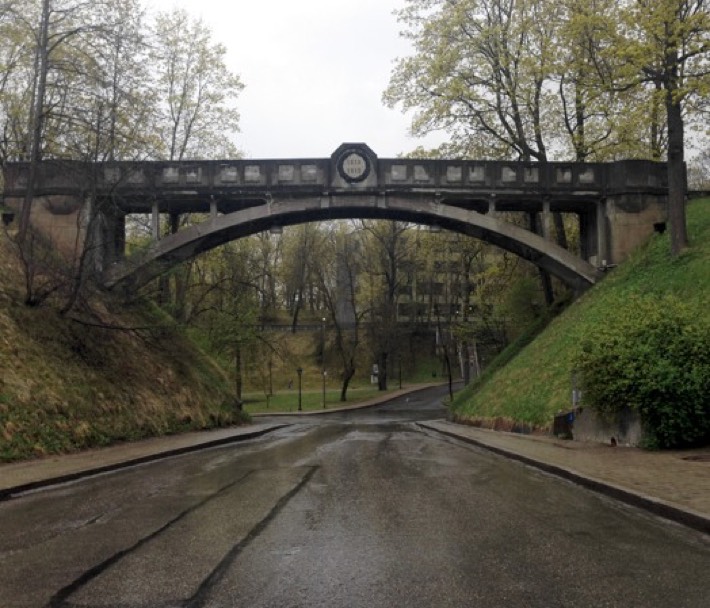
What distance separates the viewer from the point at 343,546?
616 cm

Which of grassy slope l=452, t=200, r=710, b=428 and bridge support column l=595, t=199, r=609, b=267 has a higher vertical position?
bridge support column l=595, t=199, r=609, b=267

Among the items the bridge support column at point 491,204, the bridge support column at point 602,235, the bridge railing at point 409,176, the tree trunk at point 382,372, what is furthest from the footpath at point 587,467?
the tree trunk at point 382,372

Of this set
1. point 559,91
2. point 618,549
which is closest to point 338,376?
point 559,91

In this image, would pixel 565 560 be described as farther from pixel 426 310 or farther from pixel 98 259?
pixel 426 310

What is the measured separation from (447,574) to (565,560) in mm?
1095

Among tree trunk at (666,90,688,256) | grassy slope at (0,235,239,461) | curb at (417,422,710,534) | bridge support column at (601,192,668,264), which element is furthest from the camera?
bridge support column at (601,192,668,264)

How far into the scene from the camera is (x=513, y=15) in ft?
103

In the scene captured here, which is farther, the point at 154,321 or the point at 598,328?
the point at 154,321

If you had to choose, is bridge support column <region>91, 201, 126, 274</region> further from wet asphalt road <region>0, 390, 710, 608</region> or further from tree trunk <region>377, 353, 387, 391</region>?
tree trunk <region>377, 353, 387, 391</region>

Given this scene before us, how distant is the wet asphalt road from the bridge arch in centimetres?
1697

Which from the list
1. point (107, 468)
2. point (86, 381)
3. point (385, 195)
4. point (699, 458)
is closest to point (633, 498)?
point (699, 458)

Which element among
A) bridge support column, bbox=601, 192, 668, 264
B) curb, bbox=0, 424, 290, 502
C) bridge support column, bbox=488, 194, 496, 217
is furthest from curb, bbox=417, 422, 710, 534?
bridge support column, bbox=601, 192, 668, 264

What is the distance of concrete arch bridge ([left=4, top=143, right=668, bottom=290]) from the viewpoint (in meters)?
27.3

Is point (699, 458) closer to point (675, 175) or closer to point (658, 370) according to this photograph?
point (658, 370)
